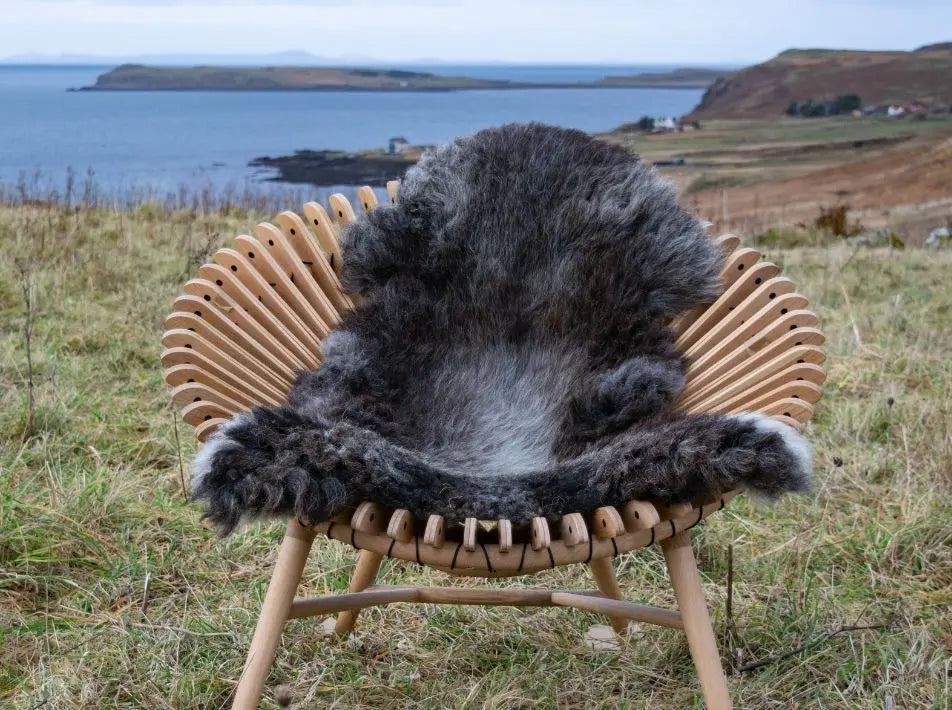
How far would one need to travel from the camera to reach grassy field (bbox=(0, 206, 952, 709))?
1.70 meters

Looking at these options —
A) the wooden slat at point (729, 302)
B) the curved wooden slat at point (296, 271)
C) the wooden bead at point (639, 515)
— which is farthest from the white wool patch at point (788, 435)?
the curved wooden slat at point (296, 271)

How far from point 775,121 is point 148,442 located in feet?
28.4

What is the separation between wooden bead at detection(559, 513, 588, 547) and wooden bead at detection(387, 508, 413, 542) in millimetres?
205

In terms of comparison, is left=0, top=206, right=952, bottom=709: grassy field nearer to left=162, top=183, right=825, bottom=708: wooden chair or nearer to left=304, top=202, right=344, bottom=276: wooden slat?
left=162, top=183, right=825, bottom=708: wooden chair

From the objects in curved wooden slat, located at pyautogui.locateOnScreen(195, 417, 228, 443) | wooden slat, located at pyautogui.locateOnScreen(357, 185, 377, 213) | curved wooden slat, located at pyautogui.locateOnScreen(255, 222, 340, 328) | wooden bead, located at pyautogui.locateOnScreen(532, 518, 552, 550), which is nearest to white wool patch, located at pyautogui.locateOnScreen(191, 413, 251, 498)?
curved wooden slat, located at pyautogui.locateOnScreen(195, 417, 228, 443)

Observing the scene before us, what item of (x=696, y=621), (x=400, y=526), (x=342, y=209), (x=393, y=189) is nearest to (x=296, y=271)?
(x=342, y=209)

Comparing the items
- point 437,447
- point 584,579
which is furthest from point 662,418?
point 584,579

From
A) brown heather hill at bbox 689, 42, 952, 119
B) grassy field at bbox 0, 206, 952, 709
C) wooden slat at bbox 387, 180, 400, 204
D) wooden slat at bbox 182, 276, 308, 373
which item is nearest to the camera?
wooden slat at bbox 182, 276, 308, 373

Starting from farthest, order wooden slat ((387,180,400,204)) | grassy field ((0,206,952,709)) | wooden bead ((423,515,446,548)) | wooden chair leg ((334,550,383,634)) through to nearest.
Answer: wooden slat ((387,180,400,204)), wooden chair leg ((334,550,383,634)), grassy field ((0,206,952,709)), wooden bead ((423,515,446,548))

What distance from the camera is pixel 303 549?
1427 millimetres

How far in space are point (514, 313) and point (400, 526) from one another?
0.74 m

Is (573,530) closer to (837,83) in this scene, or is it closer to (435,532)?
(435,532)

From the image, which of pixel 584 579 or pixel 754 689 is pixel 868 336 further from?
pixel 754 689

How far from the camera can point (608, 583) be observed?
1.88 m
